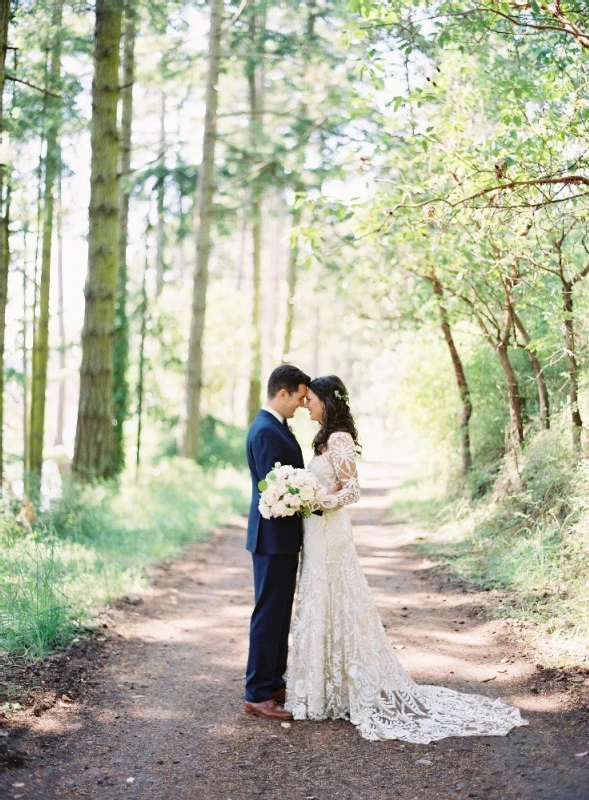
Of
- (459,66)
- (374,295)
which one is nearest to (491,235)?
(459,66)

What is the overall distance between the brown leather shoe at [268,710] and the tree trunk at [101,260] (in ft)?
22.6

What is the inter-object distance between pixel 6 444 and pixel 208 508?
19.2 meters

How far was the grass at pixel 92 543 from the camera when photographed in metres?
5.81

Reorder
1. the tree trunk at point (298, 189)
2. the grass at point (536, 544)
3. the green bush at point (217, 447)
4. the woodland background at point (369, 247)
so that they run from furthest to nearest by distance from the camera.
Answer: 1. the green bush at point (217, 447)
2. the tree trunk at point (298, 189)
3. the woodland background at point (369, 247)
4. the grass at point (536, 544)

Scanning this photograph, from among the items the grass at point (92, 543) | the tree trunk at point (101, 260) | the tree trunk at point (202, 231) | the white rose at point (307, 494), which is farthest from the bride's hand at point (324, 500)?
the tree trunk at point (202, 231)

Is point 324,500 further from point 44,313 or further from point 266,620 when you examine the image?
point 44,313

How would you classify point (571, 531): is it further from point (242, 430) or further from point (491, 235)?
point (242, 430)

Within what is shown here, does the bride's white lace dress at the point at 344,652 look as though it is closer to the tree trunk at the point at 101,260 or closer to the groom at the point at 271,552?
the groom at the point at 271,552

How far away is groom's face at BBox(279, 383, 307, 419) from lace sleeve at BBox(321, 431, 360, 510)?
13.2 inches

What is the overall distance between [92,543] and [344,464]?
4.81m

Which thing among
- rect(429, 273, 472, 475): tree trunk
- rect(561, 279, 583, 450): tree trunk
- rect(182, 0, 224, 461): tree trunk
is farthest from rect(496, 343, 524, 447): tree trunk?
rect(182, 0, 224, 461): tree trunk

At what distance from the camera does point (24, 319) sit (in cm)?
1808

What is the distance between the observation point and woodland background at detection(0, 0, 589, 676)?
6484mm

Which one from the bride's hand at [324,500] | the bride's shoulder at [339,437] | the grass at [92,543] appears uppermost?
the bride's shoulder at [339,437]
